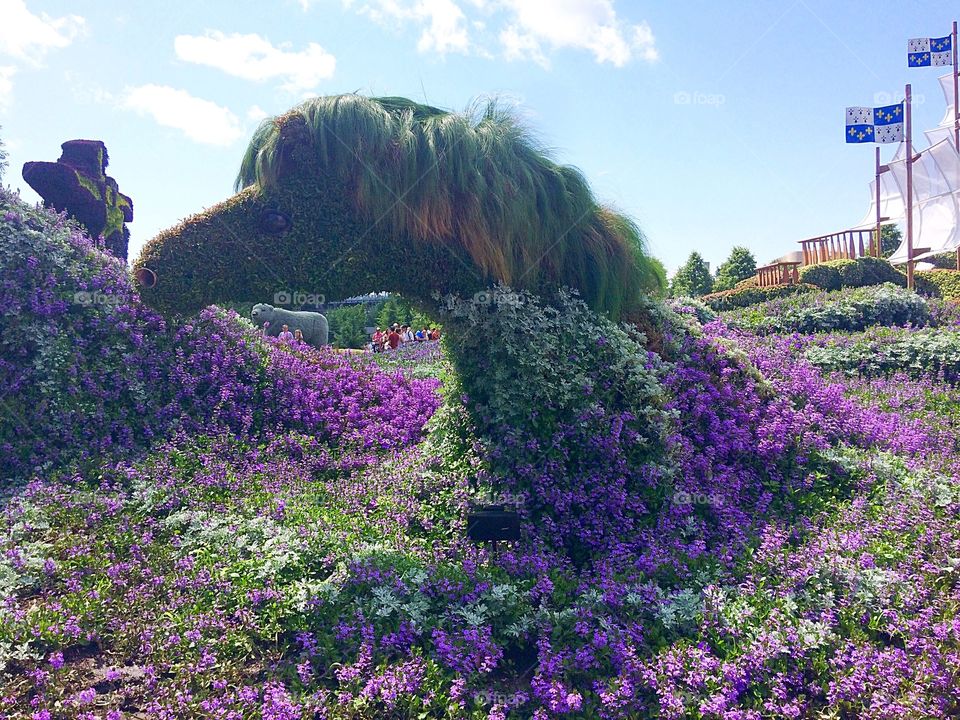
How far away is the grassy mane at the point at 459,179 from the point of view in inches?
165

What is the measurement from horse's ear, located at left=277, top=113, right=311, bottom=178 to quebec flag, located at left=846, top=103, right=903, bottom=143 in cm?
2964

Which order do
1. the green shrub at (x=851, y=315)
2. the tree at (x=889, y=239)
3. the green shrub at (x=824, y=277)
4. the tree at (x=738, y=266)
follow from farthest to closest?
the tree at (x=889, y=239)
the tree at (x=738, y=266)
the green shrub at (x=824, y=277)
the green shrub at (x=851, y=315)

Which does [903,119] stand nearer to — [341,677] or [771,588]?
[771,588]

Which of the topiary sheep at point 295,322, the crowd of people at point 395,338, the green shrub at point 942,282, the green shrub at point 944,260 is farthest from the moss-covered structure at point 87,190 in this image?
the green shrub at point 944,260

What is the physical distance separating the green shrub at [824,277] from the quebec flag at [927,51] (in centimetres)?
2240

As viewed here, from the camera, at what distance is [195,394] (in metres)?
5.95

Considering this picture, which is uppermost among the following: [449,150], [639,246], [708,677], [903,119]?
[903,119]

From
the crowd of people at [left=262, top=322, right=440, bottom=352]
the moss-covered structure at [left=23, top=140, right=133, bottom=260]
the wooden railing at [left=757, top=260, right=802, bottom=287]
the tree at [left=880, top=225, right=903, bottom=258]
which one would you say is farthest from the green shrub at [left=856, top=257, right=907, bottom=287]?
the tree at [left=880, top=225, right=903, bottom=258]

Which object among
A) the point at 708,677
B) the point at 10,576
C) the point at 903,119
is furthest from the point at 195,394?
the point at 903,119

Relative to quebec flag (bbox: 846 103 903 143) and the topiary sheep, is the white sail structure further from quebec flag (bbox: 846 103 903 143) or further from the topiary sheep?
the topiary sheep

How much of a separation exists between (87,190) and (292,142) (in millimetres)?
11344

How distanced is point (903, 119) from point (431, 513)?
3016 cm

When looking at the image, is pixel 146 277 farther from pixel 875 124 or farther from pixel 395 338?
pixel 875 124

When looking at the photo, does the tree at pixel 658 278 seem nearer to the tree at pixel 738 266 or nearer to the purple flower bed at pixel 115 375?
the purple flower bed at pixel 115 375
